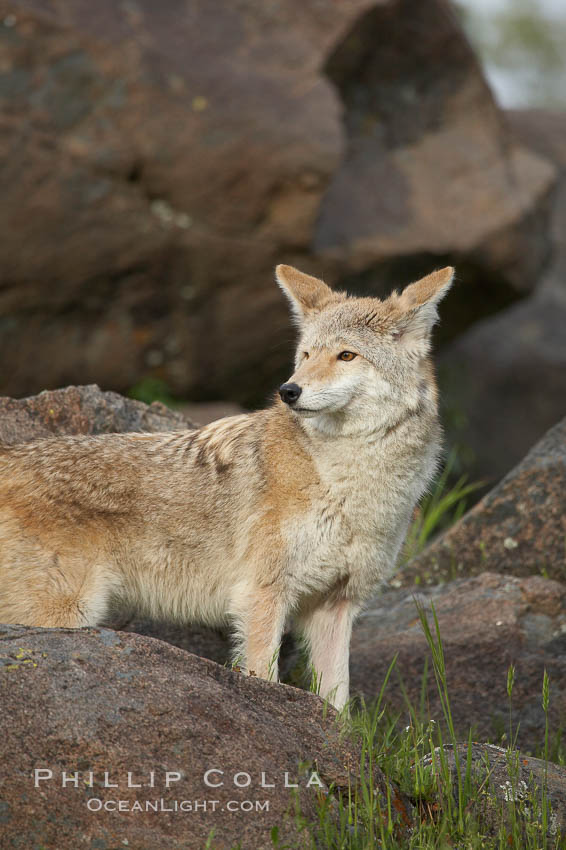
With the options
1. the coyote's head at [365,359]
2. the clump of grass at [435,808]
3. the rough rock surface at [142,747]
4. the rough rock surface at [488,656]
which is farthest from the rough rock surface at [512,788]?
the coyote's head at [365,359]

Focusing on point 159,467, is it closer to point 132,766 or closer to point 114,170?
point 132,766

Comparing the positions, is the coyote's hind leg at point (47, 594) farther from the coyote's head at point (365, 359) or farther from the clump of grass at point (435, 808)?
the clump of grass at point (435, 808)

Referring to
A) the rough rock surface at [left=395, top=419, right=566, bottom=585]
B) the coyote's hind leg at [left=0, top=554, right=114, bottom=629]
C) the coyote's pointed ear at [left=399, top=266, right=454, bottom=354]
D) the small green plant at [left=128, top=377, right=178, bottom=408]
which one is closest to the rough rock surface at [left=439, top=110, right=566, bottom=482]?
the small green plant at [left=128, top=377, right=178, bottom=408]

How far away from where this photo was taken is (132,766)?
146 inches

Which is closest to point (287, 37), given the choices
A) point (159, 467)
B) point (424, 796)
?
point (159, 467)

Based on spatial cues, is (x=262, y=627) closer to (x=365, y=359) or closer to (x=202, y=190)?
(x=365, y=359)

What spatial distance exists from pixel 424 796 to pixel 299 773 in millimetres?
633

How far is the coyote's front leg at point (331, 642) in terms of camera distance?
18.8ft

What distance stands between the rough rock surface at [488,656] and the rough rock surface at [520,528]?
12.8 inches

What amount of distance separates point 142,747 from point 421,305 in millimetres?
3046

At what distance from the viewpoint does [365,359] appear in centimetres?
567

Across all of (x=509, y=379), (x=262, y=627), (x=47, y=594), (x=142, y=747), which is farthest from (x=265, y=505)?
(x=509, y=379)

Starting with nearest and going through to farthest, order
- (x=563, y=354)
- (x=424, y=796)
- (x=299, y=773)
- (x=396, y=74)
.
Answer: (x=299, y=773), (x=424, y=796), (x=396, y=74), (x=563, y=354)

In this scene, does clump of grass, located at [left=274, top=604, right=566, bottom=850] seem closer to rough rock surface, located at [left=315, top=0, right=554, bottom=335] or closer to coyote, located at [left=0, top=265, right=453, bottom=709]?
coyote, located at [left=0, top=265, right=453, bottom=709]
